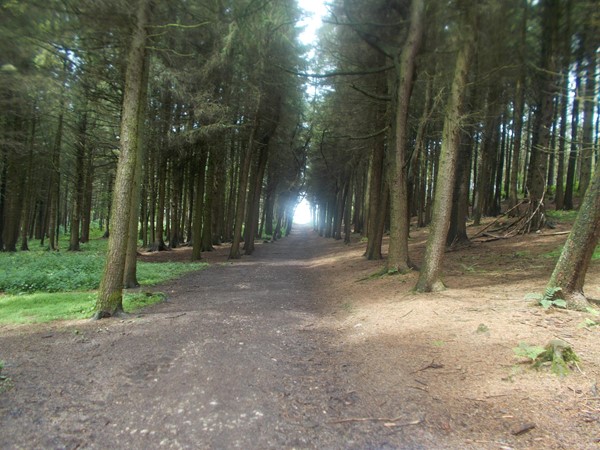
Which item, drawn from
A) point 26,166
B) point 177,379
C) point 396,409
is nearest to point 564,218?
point 396,409

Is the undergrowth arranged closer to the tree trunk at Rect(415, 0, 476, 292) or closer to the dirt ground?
the dirt ground

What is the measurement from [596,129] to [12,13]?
96.9 feet

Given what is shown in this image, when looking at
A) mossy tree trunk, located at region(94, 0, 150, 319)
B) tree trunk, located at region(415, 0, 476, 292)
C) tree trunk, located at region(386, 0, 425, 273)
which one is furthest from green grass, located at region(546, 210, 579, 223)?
mossy tree trunk, located at region(94, 0, 150, 319)

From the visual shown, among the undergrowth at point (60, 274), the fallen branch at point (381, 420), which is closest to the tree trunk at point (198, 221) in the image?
the undergrowth at point (60, 274)

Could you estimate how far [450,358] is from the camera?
478 cm

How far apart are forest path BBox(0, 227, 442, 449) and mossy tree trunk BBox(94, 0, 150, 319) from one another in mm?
569

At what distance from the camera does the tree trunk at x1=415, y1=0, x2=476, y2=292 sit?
809cm

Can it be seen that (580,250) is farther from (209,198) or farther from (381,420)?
(209,198)

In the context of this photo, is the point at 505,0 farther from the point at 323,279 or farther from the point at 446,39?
the point at 323,279

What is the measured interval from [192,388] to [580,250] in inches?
211

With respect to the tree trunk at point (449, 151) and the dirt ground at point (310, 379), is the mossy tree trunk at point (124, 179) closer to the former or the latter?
the dirt ground at point (310, 379)

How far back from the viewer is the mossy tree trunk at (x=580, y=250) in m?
5.45

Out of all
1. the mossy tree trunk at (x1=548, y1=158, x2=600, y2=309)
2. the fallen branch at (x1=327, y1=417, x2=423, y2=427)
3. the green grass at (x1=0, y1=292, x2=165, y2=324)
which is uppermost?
the mossy tree trunk at (x1=548, y1=158, x2=600, y2=309)

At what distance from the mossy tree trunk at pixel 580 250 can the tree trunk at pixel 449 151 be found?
8.57 feet
